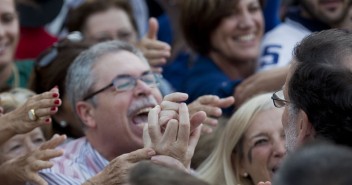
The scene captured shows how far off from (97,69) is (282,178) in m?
2.69

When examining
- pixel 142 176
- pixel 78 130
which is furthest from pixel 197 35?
pixel 142 176

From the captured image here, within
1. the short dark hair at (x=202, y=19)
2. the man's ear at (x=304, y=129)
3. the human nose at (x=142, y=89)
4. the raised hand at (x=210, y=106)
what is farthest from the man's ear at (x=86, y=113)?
the man's ear at (x=304, y=129)

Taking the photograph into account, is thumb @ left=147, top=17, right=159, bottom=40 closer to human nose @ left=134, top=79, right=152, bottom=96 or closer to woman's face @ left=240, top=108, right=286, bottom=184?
human nose @ left=134, top=79, right=152, bottom=96

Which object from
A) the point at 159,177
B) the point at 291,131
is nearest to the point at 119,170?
the point at 291,131

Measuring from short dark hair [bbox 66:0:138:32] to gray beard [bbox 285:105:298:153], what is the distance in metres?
3.37

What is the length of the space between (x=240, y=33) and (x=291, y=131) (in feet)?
9.52

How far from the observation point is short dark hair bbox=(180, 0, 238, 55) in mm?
5387

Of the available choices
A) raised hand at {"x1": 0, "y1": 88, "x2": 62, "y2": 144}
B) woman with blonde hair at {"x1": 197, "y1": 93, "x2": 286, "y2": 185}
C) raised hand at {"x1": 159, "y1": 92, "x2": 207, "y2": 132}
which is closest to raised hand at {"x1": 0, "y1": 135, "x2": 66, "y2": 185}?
raised hand at {"x1": 0, "y1": 88, "x2": 62, "y2": 144}

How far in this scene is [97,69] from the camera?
13.9 feet

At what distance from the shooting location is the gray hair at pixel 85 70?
4.24m

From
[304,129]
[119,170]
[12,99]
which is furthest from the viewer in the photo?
[12,99]

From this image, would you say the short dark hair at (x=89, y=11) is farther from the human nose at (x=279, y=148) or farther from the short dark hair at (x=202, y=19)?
the human nose at (x=279, y=148)

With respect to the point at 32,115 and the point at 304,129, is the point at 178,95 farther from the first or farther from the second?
the point at 304,129

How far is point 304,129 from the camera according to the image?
2.47 meters
